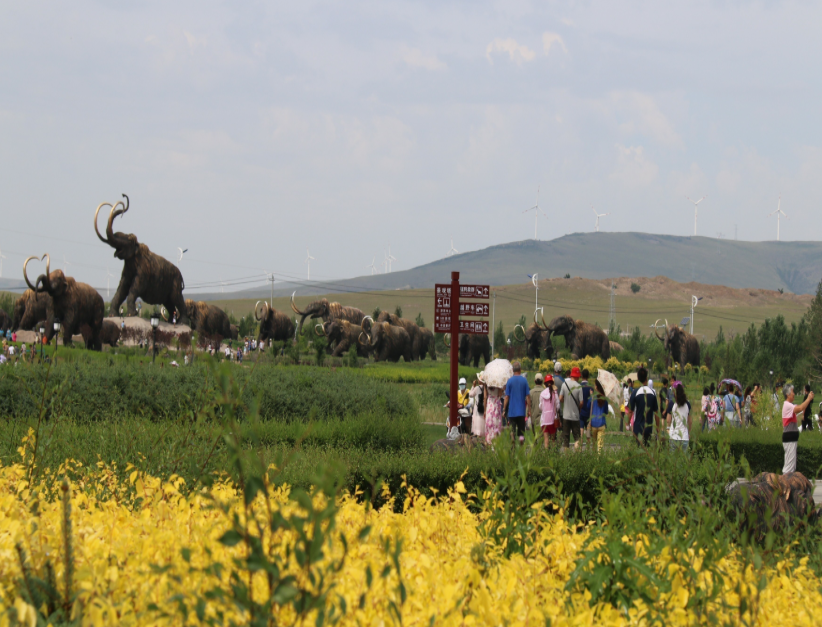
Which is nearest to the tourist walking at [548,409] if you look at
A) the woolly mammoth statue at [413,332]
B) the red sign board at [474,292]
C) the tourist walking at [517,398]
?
the tourist walking at [517,398]

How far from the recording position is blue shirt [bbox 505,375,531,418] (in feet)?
39.7

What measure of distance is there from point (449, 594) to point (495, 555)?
3.99 feet

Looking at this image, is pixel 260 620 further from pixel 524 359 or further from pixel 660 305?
pixel 660 305

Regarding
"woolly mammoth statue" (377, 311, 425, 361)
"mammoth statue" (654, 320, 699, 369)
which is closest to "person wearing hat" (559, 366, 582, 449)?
"woolly mammoth statue" (377, 311, 425, 361)

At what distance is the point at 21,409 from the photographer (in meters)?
12.9

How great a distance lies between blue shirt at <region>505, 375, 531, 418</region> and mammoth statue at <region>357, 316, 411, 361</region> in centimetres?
3379

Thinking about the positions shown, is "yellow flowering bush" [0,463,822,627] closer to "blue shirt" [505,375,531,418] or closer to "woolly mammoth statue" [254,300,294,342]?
"blue shirt" [505,375,531,418]

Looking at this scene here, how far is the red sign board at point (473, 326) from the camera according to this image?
14577 millimetres

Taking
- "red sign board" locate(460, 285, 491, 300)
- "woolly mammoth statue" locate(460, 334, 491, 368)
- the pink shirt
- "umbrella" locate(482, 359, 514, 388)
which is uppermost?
"red sign board" locate(460, 285, 491, 300)

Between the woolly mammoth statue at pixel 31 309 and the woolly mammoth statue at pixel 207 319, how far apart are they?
10661mm

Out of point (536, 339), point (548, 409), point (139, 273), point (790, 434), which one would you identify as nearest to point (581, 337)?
point (536, 339)

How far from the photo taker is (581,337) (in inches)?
1868

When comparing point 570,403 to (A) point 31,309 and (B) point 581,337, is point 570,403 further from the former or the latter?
(B) point 581,337

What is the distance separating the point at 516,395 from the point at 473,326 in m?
2.90
